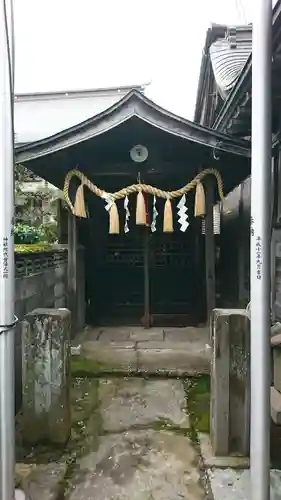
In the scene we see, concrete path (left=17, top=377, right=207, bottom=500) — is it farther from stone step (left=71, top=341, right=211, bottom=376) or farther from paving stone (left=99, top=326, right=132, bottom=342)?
paving stone (left=99, top=326, right=132, bottom=342)

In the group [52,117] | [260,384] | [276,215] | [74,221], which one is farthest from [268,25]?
[52,117]

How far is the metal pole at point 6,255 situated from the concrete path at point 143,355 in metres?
3.79

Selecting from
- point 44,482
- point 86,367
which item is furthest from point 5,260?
point 86,367

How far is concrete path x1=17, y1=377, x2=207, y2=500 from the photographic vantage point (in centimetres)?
339

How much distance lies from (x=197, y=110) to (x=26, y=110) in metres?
18.3

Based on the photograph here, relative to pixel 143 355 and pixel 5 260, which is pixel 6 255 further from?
pixel 143 355

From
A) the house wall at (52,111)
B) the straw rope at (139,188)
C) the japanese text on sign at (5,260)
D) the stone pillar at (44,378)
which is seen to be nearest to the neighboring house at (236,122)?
the straw rope at (139,188)

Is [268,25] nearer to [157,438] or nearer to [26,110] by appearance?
[157,438]

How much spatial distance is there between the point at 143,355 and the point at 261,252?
182 inches

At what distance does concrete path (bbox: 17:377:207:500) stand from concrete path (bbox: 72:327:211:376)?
792 mm

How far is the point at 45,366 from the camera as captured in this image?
4.04 meters

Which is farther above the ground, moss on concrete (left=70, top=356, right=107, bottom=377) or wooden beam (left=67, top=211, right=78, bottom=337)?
wooden beam (left=67, top=211, right=78, bottom=337)

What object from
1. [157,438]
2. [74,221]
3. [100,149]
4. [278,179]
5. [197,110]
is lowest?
[157,438]

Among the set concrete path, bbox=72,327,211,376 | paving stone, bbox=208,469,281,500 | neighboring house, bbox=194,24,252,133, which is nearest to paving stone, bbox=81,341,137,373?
concrete path, bbox=72,327,211,376
